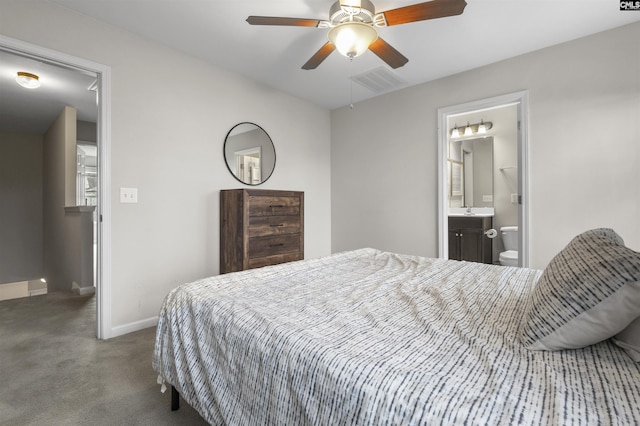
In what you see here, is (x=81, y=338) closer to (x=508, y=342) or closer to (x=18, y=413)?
(x=18, y=413)

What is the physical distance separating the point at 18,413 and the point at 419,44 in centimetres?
368

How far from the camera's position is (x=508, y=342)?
87 centimetres

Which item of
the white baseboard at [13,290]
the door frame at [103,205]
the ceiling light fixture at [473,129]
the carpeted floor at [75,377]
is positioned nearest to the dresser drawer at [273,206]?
the door frame at [103,205]

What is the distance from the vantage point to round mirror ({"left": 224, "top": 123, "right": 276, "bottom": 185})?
127 inches

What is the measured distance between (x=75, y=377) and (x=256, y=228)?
161 cm

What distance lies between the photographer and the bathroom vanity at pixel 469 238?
4051 mm

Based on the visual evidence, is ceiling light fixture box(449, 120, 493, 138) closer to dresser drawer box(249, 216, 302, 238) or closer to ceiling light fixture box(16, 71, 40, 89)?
dresser drawer box(249, 216, 302, 238)

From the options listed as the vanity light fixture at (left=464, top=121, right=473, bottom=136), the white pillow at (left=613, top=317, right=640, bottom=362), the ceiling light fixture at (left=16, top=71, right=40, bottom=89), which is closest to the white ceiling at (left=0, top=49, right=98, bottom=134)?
the ceiling light fixture at (left=16, top=71, right=40, bottom=89)

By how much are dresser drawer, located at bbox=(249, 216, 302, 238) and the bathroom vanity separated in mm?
2232

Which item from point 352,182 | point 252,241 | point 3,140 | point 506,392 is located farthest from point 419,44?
point 3,140

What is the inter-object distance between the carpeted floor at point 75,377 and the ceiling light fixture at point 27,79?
2333mm

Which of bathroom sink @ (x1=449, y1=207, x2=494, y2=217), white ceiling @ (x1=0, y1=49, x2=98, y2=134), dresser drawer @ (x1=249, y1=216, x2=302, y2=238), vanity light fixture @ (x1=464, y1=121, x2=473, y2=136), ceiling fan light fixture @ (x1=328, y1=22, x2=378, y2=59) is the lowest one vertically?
dresser drawer @ (x1=249, y1=216, x2=302, y2=238)

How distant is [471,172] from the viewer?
4.69 meters

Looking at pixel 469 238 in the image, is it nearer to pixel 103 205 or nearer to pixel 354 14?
pixel 354 14
